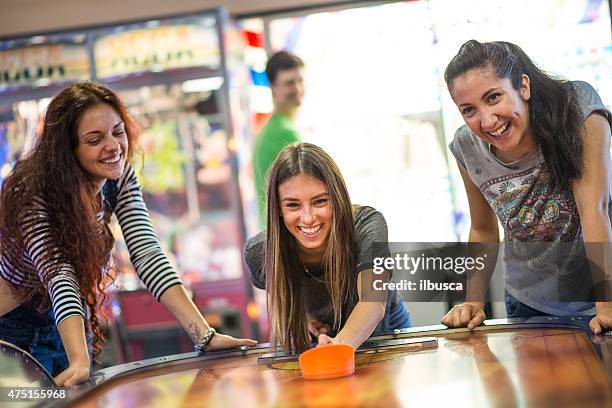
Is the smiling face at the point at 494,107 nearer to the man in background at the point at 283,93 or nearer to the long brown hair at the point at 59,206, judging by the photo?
the long brown hair at the point at 59,206

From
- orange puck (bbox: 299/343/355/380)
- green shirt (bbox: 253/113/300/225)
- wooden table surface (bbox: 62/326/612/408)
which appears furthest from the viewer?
green shirt (bbox: 253/113/300/225)

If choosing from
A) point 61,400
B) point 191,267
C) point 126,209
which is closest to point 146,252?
point 126,209

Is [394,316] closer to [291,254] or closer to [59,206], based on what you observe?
[291,254]

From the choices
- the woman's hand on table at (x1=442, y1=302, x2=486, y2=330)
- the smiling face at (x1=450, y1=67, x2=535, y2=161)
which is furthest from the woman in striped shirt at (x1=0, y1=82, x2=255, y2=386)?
the smiling face at (x1=450, y1=67, x2=535, y2=161)

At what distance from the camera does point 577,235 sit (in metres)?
2.19

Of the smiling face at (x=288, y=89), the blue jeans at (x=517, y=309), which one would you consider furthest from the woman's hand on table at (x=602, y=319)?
the smiling face at (x=288, y=89)

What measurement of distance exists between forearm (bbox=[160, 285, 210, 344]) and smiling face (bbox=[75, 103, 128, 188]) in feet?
1.25

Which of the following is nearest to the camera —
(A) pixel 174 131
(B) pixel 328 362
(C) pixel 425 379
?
(C) pixel 425 379

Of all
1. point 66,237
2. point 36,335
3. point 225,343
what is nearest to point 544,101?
point 225,343

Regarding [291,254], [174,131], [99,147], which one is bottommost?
[291,254]

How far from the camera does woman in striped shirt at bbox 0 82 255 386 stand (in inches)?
91.1

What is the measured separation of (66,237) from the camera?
2320 mm

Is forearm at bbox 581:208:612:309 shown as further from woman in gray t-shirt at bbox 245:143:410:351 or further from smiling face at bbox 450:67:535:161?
woman in gray t-shirt at bbox 245:143:410:351

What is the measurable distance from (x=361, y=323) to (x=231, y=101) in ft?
11.6
